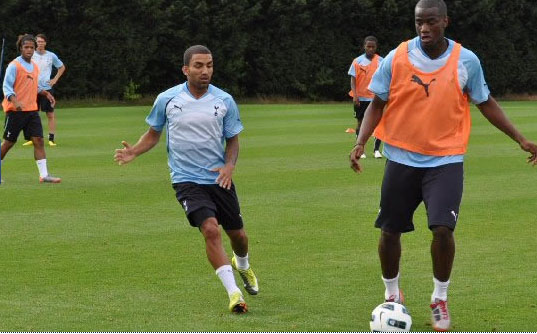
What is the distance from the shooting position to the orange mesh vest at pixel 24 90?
1761 centimetres

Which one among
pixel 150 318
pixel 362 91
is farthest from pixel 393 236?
pixel 362 91

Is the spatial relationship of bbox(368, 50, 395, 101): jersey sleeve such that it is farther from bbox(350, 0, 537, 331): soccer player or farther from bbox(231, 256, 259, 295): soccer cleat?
bbox(231, 256, 259, 295): soccer cleat

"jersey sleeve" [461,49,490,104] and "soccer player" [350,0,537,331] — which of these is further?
"jersey sleeve" [461,49,490,104]

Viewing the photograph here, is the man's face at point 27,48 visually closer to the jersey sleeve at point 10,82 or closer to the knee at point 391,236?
the jersey sleeve at point 10,82

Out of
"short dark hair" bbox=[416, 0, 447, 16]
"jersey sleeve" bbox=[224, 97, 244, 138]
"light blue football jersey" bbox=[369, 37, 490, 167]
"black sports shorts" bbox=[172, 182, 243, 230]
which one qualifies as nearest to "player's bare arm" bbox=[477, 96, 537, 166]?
"light blue football jersey" bbox=[369, 37, 490, 167]

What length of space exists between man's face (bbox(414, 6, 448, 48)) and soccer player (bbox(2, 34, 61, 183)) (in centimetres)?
1046

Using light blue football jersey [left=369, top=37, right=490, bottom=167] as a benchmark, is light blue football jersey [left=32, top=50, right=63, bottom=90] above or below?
below

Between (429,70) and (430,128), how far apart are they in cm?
40

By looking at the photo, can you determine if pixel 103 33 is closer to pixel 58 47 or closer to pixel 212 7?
pixel 58 47

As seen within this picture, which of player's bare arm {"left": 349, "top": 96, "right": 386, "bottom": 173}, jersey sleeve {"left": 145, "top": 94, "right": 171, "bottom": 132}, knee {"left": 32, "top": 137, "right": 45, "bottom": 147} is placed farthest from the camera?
knee {"left": 32, "top": 137, "right": 45, "bottom": 147}

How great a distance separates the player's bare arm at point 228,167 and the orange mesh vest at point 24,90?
364 inches

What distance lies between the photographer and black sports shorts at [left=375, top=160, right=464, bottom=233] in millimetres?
7734

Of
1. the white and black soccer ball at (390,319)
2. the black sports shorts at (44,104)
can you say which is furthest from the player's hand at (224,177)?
the black sports shorts at (44,104)

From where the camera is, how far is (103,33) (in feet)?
150
